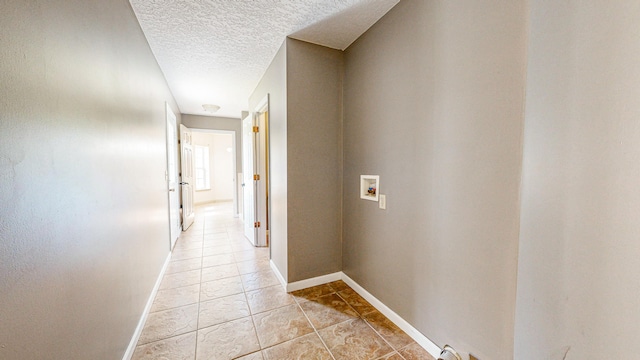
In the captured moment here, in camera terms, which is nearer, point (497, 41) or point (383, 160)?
point (497, 41)

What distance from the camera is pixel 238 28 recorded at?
204 centimetres

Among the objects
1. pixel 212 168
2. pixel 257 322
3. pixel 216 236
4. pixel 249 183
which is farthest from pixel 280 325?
pixel 212 168

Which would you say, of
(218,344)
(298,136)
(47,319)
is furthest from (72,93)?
(218,344)

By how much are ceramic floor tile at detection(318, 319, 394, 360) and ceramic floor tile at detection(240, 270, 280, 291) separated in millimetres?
916

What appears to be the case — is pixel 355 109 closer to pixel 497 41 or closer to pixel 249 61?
pixel 497 41

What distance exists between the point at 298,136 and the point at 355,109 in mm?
619

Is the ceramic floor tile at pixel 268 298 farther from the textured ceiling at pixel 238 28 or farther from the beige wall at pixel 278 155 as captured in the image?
the textured ceiling at pixel 238 28

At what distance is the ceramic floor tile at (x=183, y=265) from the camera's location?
2.74 m

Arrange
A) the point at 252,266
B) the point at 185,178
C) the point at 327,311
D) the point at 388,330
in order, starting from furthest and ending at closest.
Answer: the point at 185,178 → the point at 252,266 → the point at 327,311 → the point at 388,330

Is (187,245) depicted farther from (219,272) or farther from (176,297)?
(176,297)

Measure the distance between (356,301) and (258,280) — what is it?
110cm

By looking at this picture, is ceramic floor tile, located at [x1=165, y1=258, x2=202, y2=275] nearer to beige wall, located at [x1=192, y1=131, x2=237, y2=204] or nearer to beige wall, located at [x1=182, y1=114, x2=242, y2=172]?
beige wall, located at [x1=182, y1=114, x2=242, y2=172]

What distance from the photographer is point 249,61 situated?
2.68 m

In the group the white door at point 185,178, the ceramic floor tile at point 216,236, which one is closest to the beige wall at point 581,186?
the ceramic floor tile at point 216,236
